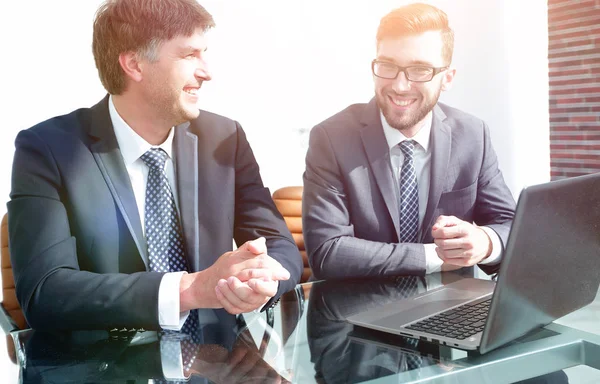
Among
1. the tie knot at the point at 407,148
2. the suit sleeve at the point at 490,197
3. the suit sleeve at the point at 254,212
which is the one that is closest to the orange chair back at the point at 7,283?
the suit sleeve at the point at 254,212

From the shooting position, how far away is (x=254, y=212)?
6.76 ft

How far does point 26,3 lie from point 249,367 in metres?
3.75

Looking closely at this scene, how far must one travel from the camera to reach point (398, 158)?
2342 mm

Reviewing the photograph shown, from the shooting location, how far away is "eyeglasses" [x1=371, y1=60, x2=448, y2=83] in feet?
7.79

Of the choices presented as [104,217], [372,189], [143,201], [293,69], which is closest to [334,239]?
[372,189]

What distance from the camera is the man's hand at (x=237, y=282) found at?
1468mm

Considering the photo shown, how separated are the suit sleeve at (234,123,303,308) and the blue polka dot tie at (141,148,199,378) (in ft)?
0.75

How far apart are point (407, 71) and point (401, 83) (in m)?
0.05

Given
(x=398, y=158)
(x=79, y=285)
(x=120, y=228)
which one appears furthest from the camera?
(x=398, y=158)

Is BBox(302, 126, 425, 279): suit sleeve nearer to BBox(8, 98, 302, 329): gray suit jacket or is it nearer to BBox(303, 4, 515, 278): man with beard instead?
BBox(303, 4, 515, 278): man with beard

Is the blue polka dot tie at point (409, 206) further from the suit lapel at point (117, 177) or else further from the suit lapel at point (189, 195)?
the suit lapel at point (117, 177)

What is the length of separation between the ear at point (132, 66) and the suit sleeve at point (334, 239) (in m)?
0.67

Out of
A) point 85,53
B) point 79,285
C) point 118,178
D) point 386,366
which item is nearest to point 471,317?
point 386,366

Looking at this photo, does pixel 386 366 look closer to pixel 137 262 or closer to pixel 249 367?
pixel 249 367
